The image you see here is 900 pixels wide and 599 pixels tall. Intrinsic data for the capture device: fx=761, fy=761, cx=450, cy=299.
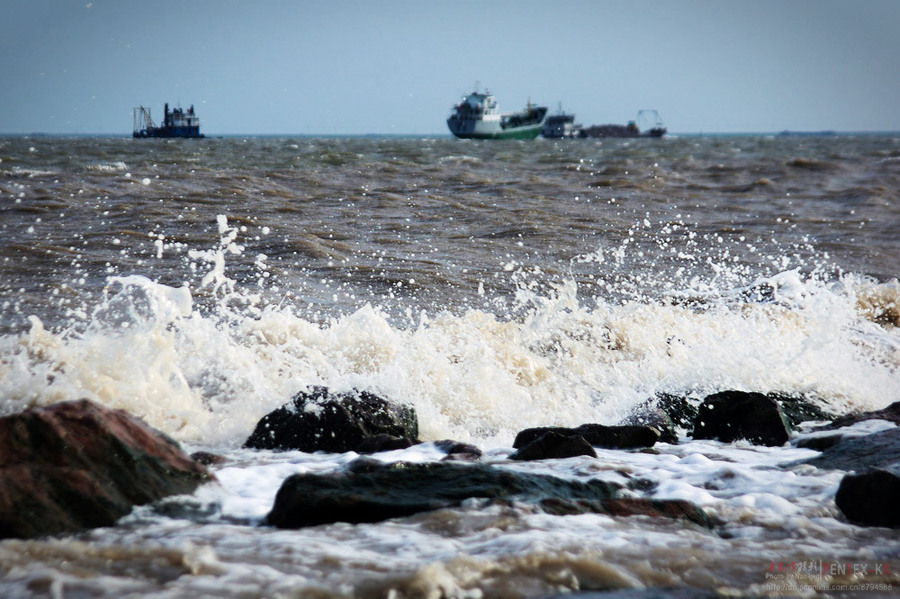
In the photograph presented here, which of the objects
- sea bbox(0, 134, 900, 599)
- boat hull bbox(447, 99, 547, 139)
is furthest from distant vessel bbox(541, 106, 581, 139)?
sea bbox(0, 134, 900, 599)

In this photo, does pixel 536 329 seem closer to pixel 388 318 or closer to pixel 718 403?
pixel 388 318

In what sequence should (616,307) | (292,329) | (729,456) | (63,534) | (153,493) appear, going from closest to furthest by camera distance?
(63,534)
(153,493)
(729,456)
(292,329)
(616,307)

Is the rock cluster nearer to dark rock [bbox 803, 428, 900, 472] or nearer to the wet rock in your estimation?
dark rock [bbox 803, 428, 900, 472]

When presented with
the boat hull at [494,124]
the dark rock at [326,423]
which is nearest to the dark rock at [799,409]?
the dark rock at [326,423]

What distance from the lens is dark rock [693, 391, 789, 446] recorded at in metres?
4.36

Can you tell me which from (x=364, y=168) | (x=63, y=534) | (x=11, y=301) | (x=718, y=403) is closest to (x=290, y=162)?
(x=364, y=168)

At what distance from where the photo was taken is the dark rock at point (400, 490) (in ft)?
9.06

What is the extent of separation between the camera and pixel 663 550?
2580mm

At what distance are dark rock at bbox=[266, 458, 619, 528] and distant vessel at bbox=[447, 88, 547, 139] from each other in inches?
2961

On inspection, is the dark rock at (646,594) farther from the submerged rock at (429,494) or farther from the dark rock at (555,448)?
the dark rock at (555,448)

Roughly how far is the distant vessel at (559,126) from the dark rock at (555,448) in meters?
90.3

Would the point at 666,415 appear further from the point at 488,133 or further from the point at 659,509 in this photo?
the point at 488,133

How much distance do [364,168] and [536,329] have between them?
466 inches

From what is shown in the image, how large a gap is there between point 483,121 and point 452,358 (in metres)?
73.2
